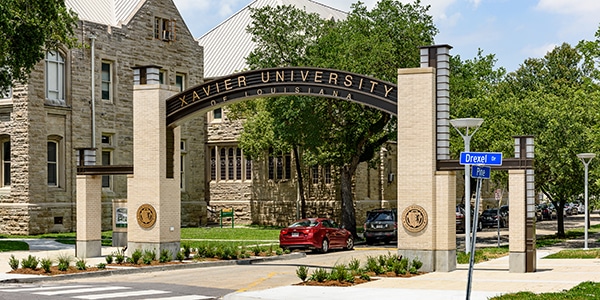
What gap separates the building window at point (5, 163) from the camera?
41750 mm

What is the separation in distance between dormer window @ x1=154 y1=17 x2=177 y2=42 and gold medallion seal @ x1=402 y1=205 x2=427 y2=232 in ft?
95.2

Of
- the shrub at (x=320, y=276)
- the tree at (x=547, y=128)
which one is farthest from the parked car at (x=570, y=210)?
the shrub at (x=320, y=276)

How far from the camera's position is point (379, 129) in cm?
3959

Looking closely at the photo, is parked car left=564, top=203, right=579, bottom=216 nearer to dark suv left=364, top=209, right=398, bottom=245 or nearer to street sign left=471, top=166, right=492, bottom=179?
dark suv left=364, top=209, right=398, bottom=245

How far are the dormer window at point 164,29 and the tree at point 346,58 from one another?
7.19 m

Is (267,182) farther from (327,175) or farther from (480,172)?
(480,172)

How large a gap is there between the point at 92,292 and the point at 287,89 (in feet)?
31.7

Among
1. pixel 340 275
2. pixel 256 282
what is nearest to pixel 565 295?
pixel 340 275

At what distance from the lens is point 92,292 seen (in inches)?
692

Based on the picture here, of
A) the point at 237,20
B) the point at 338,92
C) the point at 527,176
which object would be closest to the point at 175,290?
the point at 338,92

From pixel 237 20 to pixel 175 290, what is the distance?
44.4 metres

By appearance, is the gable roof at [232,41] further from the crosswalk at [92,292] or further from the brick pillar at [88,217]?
the crosswalk at [92,292]

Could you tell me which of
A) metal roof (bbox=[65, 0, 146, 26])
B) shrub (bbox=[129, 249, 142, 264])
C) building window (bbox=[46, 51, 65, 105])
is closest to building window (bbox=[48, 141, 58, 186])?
building window (bbox=[46, 51, 65, 105])

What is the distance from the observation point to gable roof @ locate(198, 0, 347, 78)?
190 feet
